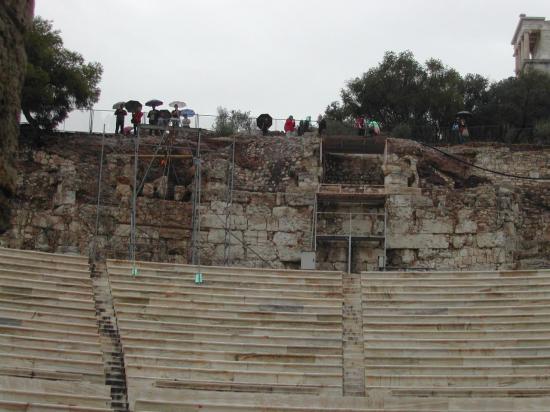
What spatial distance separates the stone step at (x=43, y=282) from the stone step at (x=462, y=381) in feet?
21.3

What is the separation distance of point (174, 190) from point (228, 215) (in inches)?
67.7

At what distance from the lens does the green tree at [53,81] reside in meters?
24.9

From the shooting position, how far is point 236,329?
18375 millimetres

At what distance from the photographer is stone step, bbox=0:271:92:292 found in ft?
61.8

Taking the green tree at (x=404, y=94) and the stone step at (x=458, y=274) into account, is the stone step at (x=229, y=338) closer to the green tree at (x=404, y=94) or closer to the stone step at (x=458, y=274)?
the stone step at (x=458, y=274)

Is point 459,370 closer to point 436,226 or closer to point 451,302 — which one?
point 451,302

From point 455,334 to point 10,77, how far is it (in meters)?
15.6

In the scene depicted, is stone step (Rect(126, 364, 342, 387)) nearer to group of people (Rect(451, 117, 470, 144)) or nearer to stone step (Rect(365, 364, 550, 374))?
stone step (Rect(365, 364, 550, 374))

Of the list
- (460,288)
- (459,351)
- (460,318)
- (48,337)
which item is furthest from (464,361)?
(48,337)

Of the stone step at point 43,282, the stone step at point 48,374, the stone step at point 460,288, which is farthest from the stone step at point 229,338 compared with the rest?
the stone step at point 460,288

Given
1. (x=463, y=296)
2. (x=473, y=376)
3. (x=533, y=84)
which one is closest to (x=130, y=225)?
(x=463, y=296)

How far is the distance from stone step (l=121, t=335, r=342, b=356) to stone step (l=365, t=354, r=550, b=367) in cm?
100

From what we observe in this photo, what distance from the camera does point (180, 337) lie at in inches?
704

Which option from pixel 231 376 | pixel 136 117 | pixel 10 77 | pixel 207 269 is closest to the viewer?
pixel 10 77
